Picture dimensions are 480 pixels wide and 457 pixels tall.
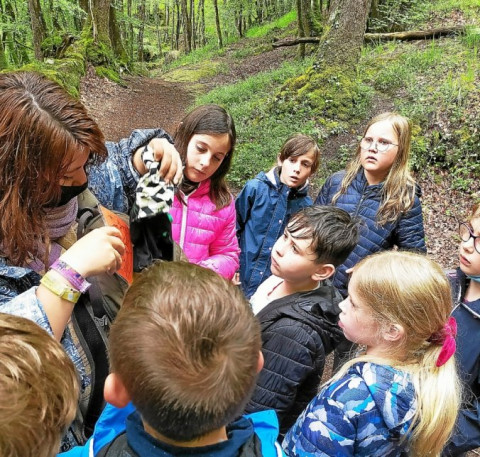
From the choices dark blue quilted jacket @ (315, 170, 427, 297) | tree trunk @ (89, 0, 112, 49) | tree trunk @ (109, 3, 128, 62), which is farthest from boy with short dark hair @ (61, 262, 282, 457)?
tree trunk @ (109, 3, 128, 62)

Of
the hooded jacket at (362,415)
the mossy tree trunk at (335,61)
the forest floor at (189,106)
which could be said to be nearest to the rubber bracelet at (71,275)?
the hooded jacket at (362,415)

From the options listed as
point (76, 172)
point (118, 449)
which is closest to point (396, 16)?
point (76, 172)

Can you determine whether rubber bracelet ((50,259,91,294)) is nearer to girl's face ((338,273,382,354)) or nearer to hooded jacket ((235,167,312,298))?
girl's face ((338,273,382,354))

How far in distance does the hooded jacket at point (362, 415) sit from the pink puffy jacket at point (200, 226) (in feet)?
4.24

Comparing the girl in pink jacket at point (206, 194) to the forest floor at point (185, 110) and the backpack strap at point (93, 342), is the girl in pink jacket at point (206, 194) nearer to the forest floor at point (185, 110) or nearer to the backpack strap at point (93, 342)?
the backpack strap at point (93, 342)

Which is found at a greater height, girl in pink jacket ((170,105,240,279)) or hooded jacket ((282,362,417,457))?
girl in pink jacket ((170,105,240,279))

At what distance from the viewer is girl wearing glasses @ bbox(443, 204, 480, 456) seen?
213 centimetres

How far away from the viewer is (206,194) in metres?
2.85

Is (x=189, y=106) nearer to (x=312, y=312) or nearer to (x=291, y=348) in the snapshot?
(x=312, y=312)

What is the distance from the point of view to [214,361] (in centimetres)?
101

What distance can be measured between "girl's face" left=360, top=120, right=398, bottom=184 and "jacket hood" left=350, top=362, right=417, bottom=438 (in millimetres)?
2061

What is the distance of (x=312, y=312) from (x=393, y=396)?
19.9 inches

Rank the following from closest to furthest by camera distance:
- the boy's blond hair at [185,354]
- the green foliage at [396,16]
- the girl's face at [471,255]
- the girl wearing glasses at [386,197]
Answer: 1. the boy's blond hair at [185,354]
2. the girl's face at [471,255]
3. the girl wearing glasses at [386,197]
4. the green foliage at [396,16]

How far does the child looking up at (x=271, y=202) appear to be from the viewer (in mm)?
3543
